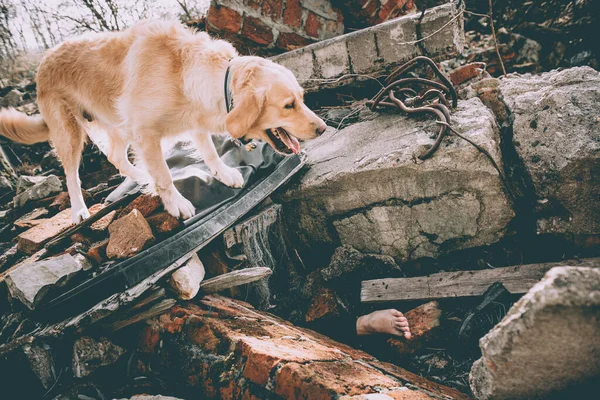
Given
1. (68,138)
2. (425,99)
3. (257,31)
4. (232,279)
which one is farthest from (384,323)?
(257,31)

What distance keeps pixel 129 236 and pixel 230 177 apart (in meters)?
0.85

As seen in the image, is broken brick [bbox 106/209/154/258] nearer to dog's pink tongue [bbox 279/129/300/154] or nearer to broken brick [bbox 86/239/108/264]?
broken brick [bbox 86/239/108/264]

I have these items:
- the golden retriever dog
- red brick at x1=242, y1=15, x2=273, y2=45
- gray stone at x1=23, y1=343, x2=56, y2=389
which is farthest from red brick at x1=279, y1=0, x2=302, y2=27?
gray stone at x1=23, y1=343, x2=56, y2=389

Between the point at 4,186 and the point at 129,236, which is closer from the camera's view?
the point at 129,236

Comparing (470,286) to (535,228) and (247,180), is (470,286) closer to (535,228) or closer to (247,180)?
(535,228)

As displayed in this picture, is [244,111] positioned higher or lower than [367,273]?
higher

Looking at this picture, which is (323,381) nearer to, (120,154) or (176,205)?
(176,205)

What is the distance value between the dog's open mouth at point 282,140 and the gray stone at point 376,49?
1451 mm

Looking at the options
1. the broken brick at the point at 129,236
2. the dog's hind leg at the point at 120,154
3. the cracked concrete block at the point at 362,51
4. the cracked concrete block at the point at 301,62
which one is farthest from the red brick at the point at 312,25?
the broken brick at the point at 129,236

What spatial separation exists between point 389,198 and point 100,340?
6.51ft

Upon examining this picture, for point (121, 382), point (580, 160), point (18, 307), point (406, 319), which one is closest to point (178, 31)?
point (18, 307)

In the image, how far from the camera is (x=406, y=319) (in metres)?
1.96

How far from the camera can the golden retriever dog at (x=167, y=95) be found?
6.92 ft

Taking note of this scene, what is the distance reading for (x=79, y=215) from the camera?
2.67 m
